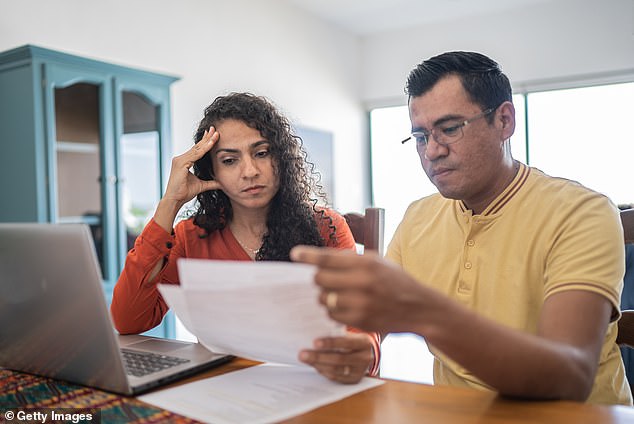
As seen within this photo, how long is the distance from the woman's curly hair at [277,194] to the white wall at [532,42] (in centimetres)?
366

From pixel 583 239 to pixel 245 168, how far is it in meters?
0.81

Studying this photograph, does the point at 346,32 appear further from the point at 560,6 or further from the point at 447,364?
the point at 447,364

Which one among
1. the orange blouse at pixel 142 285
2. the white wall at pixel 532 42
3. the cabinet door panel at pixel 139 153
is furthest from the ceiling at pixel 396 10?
the orange blouse at pixel 142 285

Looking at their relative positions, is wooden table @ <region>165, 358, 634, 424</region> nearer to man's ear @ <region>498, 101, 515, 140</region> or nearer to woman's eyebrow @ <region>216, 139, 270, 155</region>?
man's ear @ <region>498, 101, 515, 140</region>

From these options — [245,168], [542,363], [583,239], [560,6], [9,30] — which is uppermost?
[560,6]

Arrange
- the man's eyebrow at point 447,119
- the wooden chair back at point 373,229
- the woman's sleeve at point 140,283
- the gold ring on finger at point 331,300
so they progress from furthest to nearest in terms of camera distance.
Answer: the wooden chair back at point 373,229, the woman's sleeve at point 140,283, the man's eyebrow at point 447,119, the gold ring on finger at point 331,300

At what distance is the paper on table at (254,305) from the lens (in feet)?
2.24

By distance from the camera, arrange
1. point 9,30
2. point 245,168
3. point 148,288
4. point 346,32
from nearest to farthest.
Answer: point 148,288
point 245,168
point 9,30
point 346,32

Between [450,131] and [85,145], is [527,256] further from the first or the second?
[85,145]

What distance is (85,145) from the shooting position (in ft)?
8.46

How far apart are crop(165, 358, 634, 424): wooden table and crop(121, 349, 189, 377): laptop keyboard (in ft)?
1.00

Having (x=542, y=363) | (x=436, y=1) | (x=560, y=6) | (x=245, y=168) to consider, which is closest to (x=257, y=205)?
(x=245, y=168)

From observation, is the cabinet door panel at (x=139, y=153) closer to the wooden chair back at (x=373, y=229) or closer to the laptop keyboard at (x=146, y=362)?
the wooden chair back at (x=373, y=229)

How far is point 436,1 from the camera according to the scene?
455 cm
